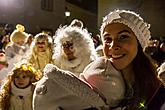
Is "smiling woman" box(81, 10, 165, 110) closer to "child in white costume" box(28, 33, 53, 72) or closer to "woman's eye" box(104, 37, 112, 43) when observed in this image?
"woman's eye" box(104, 37, 112, 43)

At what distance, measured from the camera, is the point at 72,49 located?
4234 mm

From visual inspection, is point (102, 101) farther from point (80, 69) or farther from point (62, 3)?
point (62, 3)

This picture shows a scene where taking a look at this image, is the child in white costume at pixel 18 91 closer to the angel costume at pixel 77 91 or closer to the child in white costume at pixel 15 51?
the child in white costume at pixel 15 51

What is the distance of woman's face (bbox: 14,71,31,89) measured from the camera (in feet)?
12.9

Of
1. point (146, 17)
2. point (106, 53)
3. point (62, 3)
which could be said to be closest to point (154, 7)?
point (146, 17)

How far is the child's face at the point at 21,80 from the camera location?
3922 mm

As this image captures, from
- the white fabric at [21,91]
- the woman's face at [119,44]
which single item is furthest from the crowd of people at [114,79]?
the white fabric at [21,91]

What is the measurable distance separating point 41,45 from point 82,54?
1.07m

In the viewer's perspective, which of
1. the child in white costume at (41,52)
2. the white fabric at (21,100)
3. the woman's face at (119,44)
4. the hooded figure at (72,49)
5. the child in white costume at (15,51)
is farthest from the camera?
the child in white costume at (15,51)

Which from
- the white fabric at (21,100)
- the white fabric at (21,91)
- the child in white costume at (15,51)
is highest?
the child in white costume at (15,51)

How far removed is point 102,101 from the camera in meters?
1.47

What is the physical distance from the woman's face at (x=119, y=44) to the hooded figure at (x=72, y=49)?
2.51m

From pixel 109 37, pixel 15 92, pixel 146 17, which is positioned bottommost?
pixel 15 92

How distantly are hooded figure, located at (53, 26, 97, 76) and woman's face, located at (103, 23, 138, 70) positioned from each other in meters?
2.51
